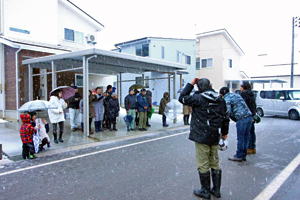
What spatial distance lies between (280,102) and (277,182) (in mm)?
11223

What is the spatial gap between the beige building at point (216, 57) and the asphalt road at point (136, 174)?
19.2 meters

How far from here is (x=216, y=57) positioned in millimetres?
24766

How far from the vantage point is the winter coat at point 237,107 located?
4.94m

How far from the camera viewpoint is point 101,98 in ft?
29.1

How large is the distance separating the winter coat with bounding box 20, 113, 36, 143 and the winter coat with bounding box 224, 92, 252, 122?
4.83m

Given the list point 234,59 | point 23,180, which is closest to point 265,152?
point 23,180

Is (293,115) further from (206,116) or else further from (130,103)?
(206,116)

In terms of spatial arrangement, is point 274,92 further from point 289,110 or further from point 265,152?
point 265,152

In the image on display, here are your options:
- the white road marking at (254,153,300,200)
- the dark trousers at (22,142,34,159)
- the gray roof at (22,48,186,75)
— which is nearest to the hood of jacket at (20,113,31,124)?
the dark trousers at (22,142,34,159)

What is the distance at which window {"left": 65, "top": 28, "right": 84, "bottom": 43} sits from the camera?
16.6m

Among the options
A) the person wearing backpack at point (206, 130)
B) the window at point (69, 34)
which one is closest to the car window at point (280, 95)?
the person wearing backpack at point (206, 130)

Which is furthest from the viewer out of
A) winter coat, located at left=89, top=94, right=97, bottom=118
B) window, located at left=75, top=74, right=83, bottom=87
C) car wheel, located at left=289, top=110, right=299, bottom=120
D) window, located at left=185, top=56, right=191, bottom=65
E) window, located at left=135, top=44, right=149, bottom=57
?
window, located at left=185, top=56, right=191, bottom=65

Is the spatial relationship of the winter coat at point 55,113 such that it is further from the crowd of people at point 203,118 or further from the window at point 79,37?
the window at point 79,37

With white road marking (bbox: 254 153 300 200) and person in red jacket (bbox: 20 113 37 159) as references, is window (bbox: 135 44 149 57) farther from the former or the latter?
white road marking (bbox: 254 153 300 200)
